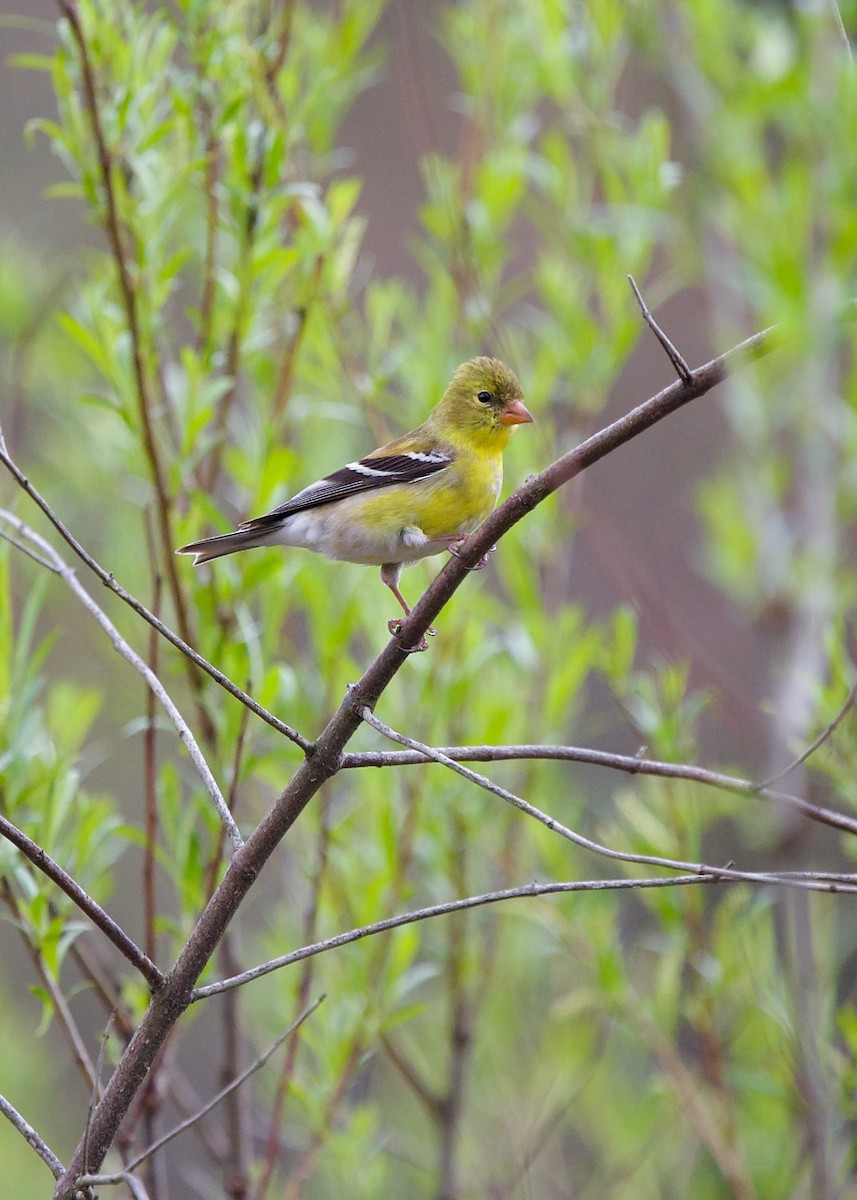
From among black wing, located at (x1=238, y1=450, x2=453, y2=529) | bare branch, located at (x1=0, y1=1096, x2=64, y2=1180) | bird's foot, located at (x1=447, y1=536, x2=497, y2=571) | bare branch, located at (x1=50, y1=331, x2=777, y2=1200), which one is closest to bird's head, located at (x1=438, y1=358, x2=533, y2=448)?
black wing, located at (x1=238, y1=450, x2=453, y2=529)

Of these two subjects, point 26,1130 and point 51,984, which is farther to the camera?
point 51,984

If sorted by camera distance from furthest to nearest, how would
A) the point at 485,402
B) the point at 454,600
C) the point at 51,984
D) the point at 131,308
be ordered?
the point at 485,402
the point at 454,600
the point at 131,308
the point at 51,984

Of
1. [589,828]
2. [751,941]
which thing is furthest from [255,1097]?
[751,941]

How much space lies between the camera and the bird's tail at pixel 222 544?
8.41 feet

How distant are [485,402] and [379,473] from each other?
38 cm

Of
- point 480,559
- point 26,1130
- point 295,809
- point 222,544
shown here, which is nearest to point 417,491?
point 222,544

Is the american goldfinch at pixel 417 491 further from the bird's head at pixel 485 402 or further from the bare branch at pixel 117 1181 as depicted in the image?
the bare branch at pixel 117 1181

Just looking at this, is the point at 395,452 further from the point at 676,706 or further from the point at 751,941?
the point at 751,941

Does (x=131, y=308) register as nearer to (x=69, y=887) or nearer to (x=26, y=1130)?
(x=69, y=887)

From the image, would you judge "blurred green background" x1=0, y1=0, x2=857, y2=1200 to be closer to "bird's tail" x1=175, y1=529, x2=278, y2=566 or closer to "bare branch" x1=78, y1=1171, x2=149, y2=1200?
"bird's tail" x1=175, y1=529, x2=278, y2=566

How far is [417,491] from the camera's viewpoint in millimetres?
3174

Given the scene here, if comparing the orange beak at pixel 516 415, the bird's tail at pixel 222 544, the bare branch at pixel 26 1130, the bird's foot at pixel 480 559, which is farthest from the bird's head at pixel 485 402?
the bare branch at pixel 26 1130

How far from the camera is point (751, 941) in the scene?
113 inches

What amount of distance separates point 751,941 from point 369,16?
2481 millimetres
